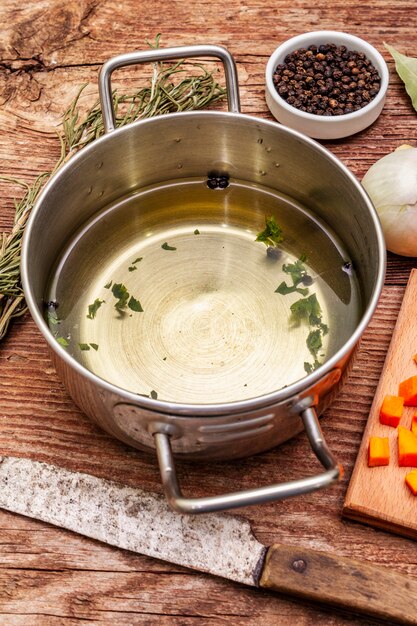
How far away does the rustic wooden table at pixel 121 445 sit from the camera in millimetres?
1062

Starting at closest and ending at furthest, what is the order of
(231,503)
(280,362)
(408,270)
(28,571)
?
(231,503)
(28,571)
(280,362)
(408,270)

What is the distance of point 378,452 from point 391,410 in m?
0.07

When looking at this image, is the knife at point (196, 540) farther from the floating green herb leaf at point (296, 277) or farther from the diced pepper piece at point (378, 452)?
the floating green herb leaf at point (296, 277)

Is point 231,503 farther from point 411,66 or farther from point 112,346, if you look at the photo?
point 411,66

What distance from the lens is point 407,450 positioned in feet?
3.62

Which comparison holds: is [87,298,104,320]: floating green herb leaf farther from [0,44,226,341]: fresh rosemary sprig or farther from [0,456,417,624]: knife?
[0,456,417,624]: knife

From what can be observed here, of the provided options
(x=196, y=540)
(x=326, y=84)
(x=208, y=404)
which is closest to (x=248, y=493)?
(x=208, y=404)

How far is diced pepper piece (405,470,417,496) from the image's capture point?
3.55 feet

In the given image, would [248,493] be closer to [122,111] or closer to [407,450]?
[407,450]

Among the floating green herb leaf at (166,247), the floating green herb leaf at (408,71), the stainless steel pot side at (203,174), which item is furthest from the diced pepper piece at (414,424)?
the floating green herb leaf at (408,71)

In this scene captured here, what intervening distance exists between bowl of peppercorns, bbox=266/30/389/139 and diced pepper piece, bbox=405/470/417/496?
2.10 ft

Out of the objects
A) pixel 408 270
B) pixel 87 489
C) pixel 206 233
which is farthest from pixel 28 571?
pixel 408 270

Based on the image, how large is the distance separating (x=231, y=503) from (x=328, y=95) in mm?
839

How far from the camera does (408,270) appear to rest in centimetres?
132
